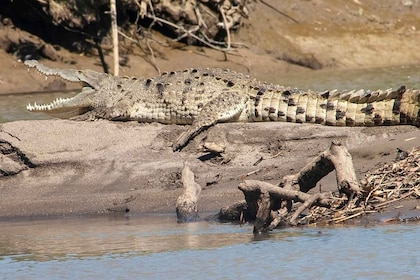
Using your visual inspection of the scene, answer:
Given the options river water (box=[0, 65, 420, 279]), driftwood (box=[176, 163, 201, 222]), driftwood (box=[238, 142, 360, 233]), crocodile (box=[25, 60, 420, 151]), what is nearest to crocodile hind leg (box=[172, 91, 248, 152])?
crocodile (box=[25, 60, 420, 151])

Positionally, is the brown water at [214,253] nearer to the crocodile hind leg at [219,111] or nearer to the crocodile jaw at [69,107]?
the crocodile hind leg at [219,111]

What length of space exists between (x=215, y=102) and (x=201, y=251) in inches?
168

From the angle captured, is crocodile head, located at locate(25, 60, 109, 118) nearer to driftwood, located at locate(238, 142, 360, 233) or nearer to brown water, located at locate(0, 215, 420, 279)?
brown water, located at locate(0, 215, 420, 279)

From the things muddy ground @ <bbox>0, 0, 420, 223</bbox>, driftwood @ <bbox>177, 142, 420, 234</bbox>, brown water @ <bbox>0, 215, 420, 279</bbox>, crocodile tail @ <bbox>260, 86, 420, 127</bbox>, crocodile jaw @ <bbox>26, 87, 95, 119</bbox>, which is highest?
crocodile jaw @ <bbox>26, 87, 95, 119</bbox>

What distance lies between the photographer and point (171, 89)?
12.5 metres

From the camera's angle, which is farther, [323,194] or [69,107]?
[69,107]

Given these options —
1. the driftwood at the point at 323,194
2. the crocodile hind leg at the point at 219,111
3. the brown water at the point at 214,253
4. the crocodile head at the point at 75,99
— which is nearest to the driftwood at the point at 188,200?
the driftwood at the point at 323,194

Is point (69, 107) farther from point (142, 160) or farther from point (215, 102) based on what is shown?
point (142, 160)

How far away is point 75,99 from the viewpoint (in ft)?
42.0

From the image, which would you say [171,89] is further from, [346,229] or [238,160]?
[346,229]

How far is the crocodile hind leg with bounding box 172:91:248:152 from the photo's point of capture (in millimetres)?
11453

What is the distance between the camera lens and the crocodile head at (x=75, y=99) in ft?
41.7

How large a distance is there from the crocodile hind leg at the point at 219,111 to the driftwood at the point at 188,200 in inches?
88.6

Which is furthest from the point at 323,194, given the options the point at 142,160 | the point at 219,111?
the point at 219,111
